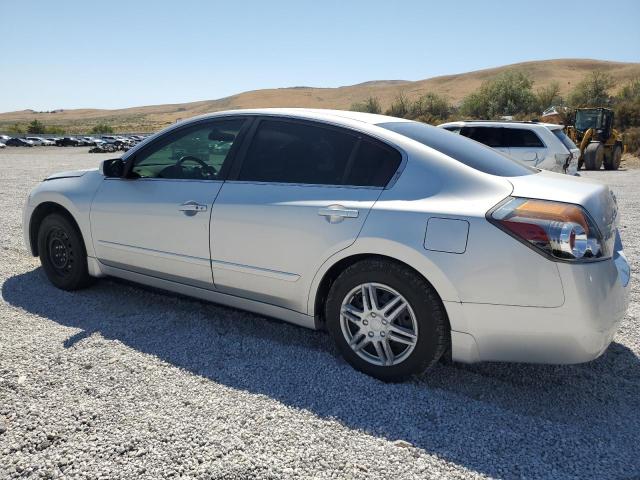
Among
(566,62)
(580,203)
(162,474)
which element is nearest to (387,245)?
(580,203)

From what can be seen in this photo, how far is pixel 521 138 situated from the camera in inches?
467

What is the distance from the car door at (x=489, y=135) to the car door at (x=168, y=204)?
9197mm

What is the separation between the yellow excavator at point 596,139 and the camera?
65.7ft

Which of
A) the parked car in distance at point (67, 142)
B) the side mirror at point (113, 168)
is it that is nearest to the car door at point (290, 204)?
the side mirror at point (113, 168)

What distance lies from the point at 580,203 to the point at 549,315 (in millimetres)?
586

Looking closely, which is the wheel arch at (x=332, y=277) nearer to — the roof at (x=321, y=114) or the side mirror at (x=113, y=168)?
the roof at (x=321, y=114)

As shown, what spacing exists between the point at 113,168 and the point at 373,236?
2.32 m

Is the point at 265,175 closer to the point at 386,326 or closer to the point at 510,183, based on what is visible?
the point at 386,326

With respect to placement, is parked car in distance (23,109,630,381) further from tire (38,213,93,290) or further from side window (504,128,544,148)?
side window (504,128,544,148)

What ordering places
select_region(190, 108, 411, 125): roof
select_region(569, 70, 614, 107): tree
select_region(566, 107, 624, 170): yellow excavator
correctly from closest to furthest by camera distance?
1. select_region(190, 108, 411, 125): roof
2. select_region(566, 107, 624, 170): yellow excavator
3. select_region(569, 70, 614, 107): tree

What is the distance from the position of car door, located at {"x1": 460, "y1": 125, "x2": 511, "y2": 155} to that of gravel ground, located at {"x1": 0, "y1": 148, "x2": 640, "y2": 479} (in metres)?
8.44

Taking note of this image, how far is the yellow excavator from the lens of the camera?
2002 centimetres

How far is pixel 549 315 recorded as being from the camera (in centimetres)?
264

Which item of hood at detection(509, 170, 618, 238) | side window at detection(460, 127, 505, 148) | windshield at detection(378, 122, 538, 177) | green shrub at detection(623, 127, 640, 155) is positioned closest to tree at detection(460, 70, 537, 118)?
green shrub at detection(623, 127, 640, 155)
